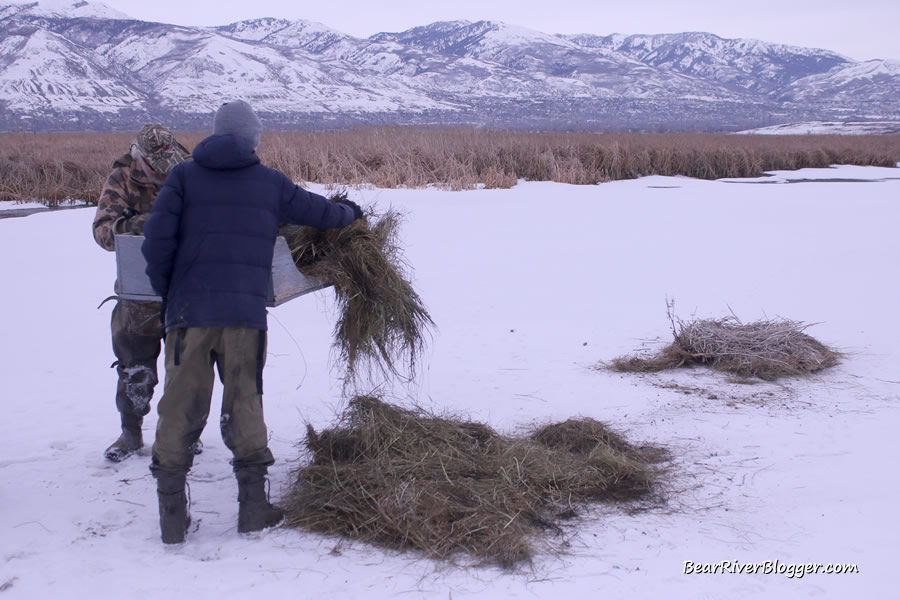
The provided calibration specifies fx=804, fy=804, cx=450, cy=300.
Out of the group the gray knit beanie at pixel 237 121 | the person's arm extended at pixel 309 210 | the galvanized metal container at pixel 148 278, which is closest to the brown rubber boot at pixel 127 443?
the galvanized metal container at pixel 148 278

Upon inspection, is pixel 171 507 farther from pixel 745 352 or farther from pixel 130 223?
pixel 745 352

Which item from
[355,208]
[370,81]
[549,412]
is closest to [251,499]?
[355,208]

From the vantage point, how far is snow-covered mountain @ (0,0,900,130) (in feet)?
250

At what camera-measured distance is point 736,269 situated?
355 inches

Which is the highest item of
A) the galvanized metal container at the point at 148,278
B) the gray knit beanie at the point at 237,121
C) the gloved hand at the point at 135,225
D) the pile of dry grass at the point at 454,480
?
the gray knit beanie at the point at 237,121

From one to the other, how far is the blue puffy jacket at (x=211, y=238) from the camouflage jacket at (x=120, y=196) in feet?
2.56

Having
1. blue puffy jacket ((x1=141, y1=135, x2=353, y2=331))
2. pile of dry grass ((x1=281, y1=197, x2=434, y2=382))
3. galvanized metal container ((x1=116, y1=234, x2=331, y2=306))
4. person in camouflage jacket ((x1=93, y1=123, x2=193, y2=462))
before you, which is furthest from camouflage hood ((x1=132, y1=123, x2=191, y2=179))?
blue puffy jacket ((x1=141, y1=135, x2=353, y2=331))

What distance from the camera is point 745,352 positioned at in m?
5.63

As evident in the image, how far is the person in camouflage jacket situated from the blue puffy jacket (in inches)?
29.2

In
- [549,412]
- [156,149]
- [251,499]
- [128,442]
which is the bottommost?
[549,412]

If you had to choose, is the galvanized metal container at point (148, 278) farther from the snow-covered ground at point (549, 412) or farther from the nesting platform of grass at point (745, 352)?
the nesting platform of grass at point (745, 352)

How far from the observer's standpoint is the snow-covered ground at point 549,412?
295 cm

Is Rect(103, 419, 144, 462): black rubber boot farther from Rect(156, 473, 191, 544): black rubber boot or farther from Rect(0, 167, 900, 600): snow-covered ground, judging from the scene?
Rect(156, 473, 191, 544): black rubber boot

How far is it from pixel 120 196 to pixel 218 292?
1095 mm
